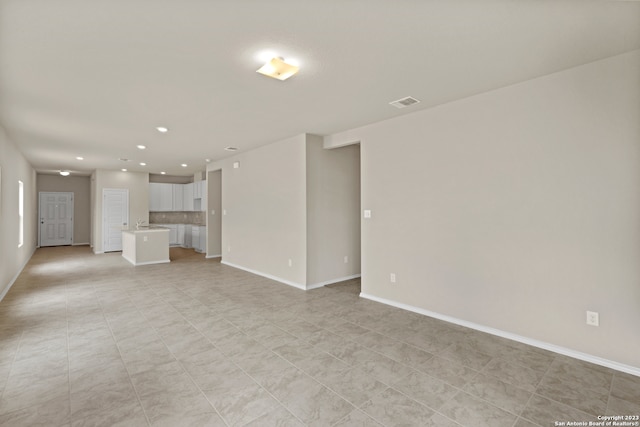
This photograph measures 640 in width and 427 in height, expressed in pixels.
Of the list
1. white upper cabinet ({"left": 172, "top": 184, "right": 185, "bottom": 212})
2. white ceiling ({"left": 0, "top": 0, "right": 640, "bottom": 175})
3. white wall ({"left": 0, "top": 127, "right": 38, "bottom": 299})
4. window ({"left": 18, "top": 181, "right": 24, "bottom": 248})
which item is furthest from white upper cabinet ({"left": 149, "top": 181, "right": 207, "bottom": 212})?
white ceiling ({"left": 0, "top": 0, "right": 640, "bottom": 175})

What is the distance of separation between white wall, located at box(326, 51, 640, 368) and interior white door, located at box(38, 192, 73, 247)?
12.3 metres

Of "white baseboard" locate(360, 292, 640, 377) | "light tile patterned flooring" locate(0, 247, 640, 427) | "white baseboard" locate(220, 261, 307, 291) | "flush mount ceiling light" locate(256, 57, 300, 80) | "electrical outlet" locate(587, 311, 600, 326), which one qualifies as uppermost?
"flush mount ceiling light" locate(256, 57, 300, 80)

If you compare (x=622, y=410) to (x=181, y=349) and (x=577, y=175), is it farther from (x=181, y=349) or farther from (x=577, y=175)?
(x=181, y=349)

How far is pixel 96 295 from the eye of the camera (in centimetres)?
471

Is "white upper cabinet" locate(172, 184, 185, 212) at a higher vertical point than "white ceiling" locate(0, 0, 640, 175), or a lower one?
lower

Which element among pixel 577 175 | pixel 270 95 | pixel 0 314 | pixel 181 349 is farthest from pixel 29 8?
pixel 577 175

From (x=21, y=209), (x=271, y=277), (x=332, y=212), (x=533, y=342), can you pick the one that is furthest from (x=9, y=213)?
(x=533, y=342)

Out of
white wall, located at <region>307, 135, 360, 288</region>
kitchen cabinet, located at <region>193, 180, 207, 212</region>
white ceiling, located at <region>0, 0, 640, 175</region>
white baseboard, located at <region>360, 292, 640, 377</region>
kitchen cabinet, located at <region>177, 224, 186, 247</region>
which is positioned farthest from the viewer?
kitchen cabinet, located at <region>177, 224, 186, 247</region>

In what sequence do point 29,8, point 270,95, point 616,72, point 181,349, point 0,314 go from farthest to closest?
point 0,314 < point 270,95 < point 181,349 < point 616,72 < point 29,8

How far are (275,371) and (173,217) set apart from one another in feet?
33.9

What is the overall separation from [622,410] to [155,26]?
4.01 m

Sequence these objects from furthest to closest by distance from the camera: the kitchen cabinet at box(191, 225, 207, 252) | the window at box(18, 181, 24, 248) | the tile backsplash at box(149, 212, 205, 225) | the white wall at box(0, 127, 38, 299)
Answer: the tile backsplash at box(149, 212, 205, 225), the kitchen cabinet at box(191, 225, 207, 252), the window at box(18, 181, 24, 248), the white wall at box(0, 127, 38, 299)

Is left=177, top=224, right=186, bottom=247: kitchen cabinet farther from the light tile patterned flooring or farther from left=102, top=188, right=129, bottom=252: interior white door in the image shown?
the light tile patterned flooring

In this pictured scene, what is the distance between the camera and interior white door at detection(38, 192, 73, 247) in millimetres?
10656
